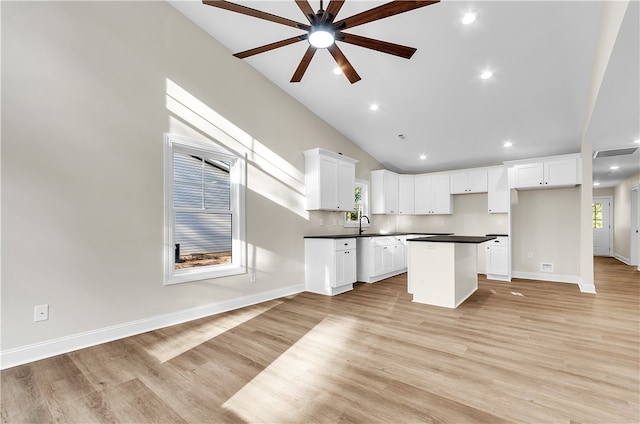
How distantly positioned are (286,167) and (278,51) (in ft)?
5.41

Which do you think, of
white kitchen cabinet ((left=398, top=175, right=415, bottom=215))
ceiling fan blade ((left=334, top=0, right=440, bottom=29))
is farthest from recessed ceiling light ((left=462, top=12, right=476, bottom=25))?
white kitchen cabinet ((left=398, top=175, right=415, bottom=215))

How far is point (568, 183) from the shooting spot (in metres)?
5.30

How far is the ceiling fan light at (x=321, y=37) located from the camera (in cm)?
236

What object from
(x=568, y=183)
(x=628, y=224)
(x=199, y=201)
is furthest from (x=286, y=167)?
(x=628, y=224)

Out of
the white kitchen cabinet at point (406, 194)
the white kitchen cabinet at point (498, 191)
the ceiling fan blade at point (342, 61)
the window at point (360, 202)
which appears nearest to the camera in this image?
the ceiling fan blade at point (342, 61)

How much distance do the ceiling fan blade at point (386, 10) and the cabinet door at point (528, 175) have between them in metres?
4.84

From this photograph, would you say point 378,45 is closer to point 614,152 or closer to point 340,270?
point 340,270

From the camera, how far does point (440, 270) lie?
4086 millimetres

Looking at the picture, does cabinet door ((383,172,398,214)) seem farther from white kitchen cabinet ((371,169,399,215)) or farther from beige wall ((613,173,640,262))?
beige wall ((613,173,640,262))

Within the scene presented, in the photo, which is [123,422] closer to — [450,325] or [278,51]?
[450,325]

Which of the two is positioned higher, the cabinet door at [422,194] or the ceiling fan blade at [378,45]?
the ceiling fan blade at [378,45]

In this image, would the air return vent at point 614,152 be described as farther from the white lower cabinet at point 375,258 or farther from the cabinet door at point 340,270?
the cabinet door at point 340,270

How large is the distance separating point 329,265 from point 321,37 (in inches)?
128

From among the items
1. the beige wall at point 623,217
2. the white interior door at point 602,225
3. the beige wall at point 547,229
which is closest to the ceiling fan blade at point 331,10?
the beige wall at point 547,229
